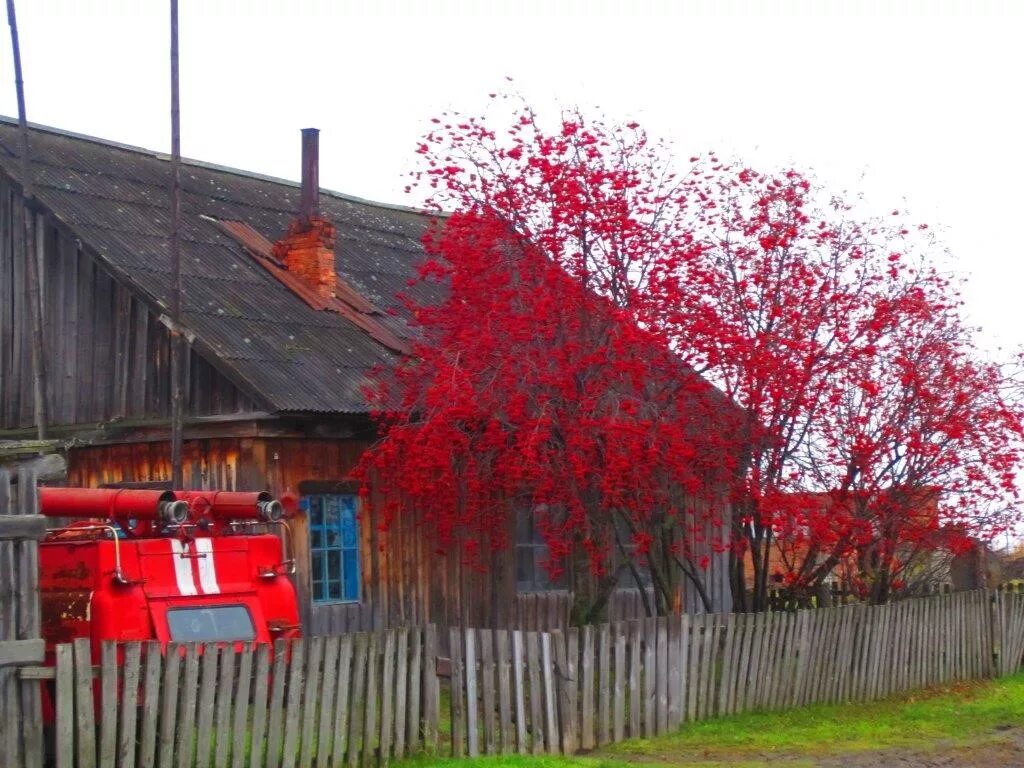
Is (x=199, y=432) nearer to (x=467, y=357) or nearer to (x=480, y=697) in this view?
(x=467, y=357)

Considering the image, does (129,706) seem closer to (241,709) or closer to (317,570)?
(241,709)

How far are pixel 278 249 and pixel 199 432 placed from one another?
14.3ft

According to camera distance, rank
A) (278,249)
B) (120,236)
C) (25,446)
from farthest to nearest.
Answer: (278,249), (120,236), (25,446)

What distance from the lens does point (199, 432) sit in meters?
16.1

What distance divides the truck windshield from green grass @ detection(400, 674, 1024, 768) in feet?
5.50

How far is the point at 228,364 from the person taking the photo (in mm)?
15594

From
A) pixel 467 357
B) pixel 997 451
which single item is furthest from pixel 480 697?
pixel 997 451

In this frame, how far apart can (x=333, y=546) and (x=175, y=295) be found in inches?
129

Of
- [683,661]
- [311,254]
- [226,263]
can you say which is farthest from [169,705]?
[311,254]

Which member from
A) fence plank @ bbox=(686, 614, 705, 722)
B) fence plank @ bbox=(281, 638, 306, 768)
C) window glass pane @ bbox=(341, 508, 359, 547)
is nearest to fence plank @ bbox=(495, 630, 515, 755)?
fence plank @ bbox=(281, 638, 306, 768)

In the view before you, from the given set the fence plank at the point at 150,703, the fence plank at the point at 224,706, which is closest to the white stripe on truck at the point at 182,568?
the fence plank at the point at 224,706

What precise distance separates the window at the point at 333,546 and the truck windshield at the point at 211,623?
14.4ft

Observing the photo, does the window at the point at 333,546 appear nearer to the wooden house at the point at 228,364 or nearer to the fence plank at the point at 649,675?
the wooden house at the point at 228,364

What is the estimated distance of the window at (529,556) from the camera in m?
19.2
